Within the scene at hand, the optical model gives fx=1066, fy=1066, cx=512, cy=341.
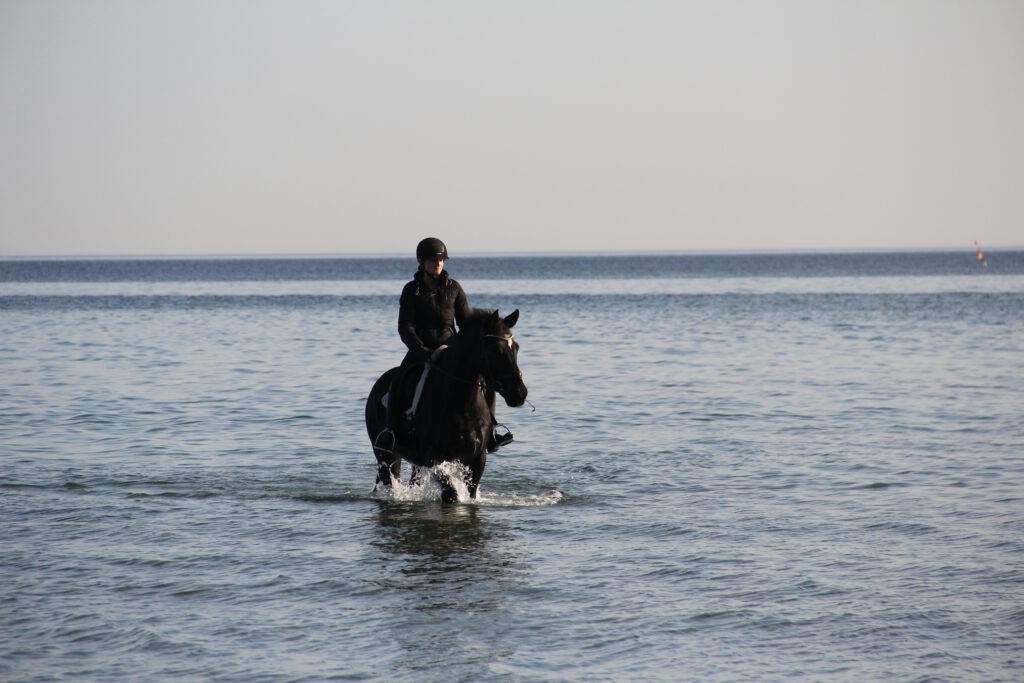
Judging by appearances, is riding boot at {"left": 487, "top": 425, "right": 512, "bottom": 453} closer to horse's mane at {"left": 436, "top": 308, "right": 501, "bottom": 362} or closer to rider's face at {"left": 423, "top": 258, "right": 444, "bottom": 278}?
horse's mane at {"left": 436, "top": 308, "right": 501, "bottom": 362}

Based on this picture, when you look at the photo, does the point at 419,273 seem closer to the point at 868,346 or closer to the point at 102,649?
the point at 102,649

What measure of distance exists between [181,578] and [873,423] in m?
13.0

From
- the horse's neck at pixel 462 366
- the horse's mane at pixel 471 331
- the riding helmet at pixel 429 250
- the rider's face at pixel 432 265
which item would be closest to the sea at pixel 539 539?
the horse's neck at pixel 462 366

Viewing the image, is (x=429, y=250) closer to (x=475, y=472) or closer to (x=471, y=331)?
(x=471, y=331)

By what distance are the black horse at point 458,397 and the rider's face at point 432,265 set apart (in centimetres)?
82

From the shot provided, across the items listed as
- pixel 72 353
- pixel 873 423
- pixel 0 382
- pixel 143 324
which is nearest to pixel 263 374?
pixel 0 382

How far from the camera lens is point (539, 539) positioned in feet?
35.1

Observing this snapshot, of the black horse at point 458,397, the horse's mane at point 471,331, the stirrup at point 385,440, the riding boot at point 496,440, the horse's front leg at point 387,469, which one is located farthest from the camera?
the horse's front leg at point 387,469

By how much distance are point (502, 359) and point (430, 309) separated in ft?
4.91

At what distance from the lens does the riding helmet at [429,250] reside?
444 inches

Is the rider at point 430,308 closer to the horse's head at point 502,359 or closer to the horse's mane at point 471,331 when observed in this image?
the horse's mane at point 471,331

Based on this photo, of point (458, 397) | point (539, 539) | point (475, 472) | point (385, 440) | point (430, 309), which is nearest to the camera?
point (539, 539)

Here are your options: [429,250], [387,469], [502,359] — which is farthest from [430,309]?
[387,469]

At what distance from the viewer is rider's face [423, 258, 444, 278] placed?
445 inches
